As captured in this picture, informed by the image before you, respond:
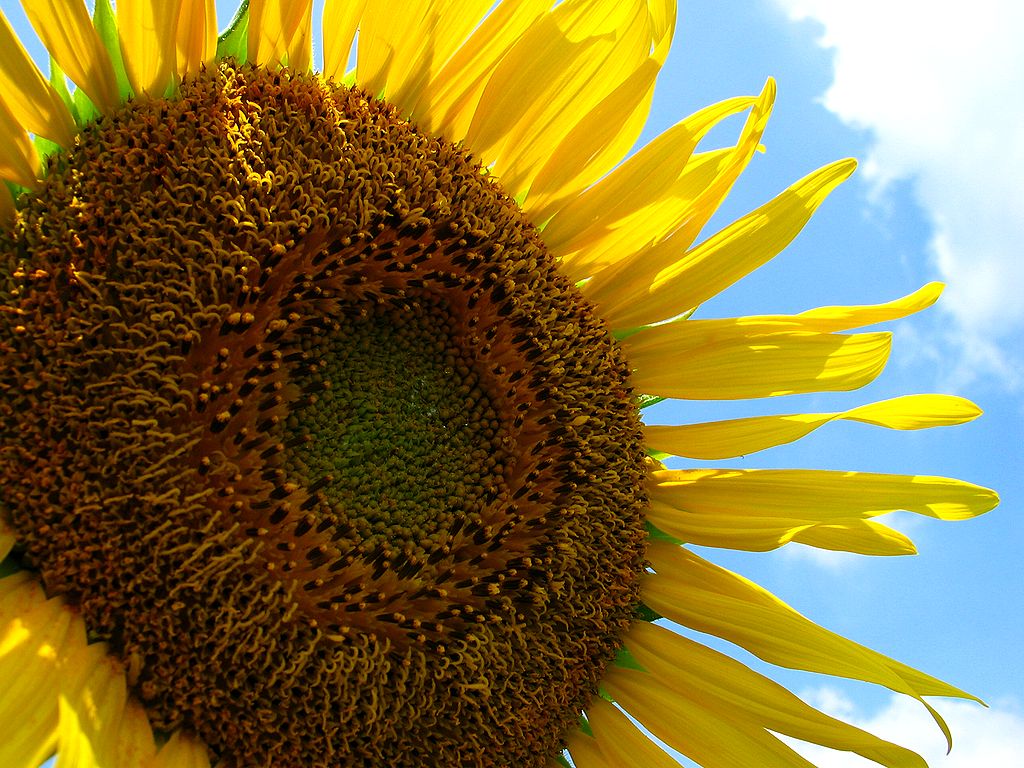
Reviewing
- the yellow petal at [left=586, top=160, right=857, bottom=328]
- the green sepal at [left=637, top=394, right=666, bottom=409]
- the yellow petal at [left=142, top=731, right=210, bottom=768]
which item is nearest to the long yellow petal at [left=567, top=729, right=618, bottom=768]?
the green sepal at [left=637, top=394, right=666, bottom=409]

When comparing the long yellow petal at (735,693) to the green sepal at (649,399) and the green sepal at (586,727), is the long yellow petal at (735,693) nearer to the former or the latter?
the green sepal at (586,727)

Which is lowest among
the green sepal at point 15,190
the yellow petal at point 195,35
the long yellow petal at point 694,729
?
the long yellow petal at point 694,729

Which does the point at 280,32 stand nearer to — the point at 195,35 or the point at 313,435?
the point at 195,35

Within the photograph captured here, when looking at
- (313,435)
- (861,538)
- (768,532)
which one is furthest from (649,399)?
(313,435)

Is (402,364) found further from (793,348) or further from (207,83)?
(793,348)

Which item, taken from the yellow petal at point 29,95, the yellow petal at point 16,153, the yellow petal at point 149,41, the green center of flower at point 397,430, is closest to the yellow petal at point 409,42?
the yellow petal at point 149,41

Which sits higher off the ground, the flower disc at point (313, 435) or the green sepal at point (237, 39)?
the green sepal at point (237, 39)
